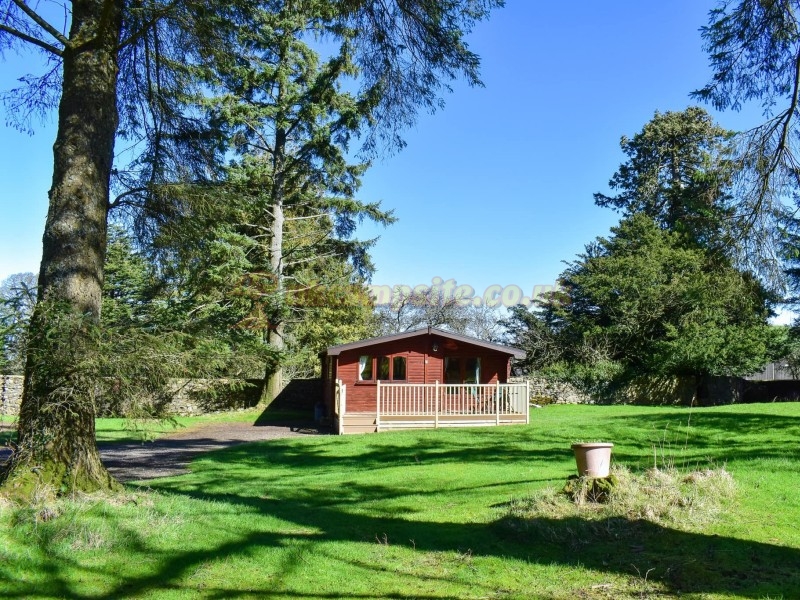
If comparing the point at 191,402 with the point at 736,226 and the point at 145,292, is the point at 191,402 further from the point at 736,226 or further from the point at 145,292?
the point at 736,226

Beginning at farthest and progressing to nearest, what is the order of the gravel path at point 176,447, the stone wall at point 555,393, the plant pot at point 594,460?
the stone wall at point 555,393 → the gravel path at point 176,447 → the plant pot at point 594,460

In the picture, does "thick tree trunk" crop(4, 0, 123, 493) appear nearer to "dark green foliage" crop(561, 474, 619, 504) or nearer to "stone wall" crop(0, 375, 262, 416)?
"dark green foliage" crop(561, 474, 619, 504)

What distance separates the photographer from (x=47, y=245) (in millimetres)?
7016

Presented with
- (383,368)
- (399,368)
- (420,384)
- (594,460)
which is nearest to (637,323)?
(399,368)

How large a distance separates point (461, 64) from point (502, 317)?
34.0m

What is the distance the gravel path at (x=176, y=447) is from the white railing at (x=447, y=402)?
250 cm

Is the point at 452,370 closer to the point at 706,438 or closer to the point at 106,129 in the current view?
the point at 706,438

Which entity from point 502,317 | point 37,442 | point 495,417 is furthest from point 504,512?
point 502,317

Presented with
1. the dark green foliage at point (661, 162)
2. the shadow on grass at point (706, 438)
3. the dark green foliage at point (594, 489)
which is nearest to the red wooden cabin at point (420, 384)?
the shadow on grass at point (706, 438)

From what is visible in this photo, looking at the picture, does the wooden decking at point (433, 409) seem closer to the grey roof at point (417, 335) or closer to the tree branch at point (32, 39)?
the grey roof at point (417, 335)

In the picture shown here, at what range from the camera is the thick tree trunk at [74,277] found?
20.1ft

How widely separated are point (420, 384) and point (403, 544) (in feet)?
42.7

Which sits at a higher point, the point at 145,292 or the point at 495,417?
the point at 145,292

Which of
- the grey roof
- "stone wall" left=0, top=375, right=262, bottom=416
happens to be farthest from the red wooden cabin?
"stone wall" left=0, top=375, right=262, bottom=416
